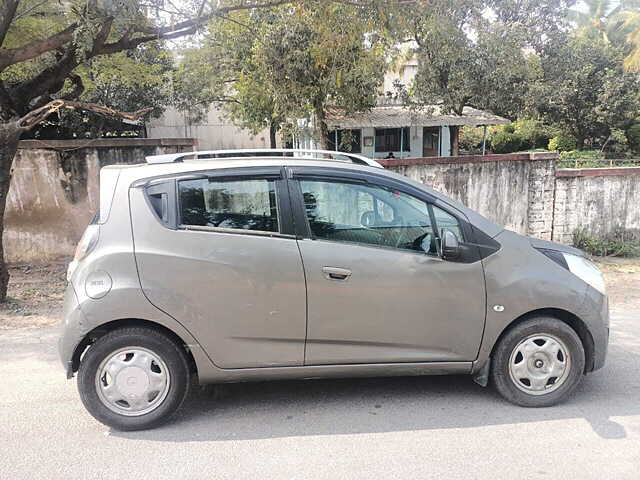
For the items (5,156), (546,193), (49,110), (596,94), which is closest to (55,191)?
(5,156)

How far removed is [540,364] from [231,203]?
250 cm

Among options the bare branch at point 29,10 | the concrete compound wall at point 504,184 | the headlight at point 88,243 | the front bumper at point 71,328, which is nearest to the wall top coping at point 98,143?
the bare branch at point 29,10

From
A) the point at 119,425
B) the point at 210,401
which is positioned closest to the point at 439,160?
the point at 210,401

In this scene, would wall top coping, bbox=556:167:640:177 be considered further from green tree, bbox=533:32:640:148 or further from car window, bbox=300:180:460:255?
green tree, bbox=533:32:640:148

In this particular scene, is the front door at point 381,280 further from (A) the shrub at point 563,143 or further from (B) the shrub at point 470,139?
(B) the shrub at point 470,139

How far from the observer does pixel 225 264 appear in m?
3.44

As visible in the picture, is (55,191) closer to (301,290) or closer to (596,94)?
(301,290)

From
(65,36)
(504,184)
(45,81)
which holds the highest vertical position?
(65,36)

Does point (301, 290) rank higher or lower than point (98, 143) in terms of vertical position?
lower

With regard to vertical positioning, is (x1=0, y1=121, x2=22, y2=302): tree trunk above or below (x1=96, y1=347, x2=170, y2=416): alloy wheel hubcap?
above

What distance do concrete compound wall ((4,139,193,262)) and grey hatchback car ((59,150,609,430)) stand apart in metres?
5.78

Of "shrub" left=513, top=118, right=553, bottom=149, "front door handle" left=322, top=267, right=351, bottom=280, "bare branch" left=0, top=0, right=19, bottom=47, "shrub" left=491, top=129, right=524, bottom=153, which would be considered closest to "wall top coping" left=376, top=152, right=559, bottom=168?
"front door handle" left=322, top=267, right=351, bottom=280

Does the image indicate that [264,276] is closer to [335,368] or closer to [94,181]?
[335,368]

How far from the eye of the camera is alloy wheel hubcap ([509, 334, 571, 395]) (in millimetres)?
3697
